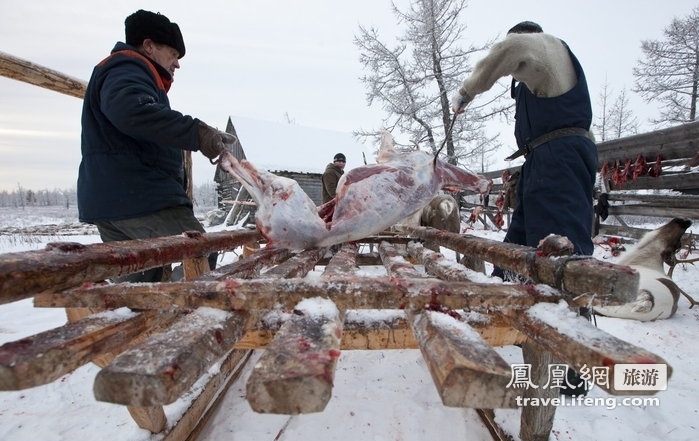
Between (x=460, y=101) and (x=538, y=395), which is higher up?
(x=460, y=101)

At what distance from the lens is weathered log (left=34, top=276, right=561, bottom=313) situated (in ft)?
3.34

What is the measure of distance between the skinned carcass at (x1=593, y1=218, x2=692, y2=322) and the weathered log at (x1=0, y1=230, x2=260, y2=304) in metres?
3.61

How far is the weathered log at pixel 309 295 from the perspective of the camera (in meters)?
1.02

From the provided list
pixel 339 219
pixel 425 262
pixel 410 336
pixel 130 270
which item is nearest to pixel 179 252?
pixel 130 270

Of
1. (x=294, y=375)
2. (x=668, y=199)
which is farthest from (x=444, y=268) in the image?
(x=668, y=199)

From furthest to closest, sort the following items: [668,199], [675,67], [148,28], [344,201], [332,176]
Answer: [675,67] < [332,176] < [668,199] < [148,28] < [344,201]

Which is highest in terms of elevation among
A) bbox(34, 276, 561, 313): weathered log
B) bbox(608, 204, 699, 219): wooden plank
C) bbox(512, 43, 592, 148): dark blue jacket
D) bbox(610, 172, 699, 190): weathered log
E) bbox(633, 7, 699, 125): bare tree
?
bbox(633, 7, 699, 125): bare tree

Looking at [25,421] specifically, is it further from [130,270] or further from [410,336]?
[410,336]

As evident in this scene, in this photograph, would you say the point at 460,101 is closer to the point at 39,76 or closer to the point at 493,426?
the point at 493,426

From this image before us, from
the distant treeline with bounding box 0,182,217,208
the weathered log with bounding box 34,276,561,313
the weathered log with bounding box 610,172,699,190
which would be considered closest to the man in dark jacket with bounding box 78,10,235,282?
the weathered log with bounding box 34,276,561,313

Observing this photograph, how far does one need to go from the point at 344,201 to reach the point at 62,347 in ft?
5.11

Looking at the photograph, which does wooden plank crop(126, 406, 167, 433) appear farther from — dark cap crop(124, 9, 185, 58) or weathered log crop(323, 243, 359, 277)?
dark cap crop(124, 9, 185, 58)

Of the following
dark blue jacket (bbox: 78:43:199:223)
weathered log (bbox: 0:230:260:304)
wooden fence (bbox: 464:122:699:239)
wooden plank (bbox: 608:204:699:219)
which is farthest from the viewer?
wooden plank (bbox: 608:204:699:219)

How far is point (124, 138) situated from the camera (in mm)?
2168
